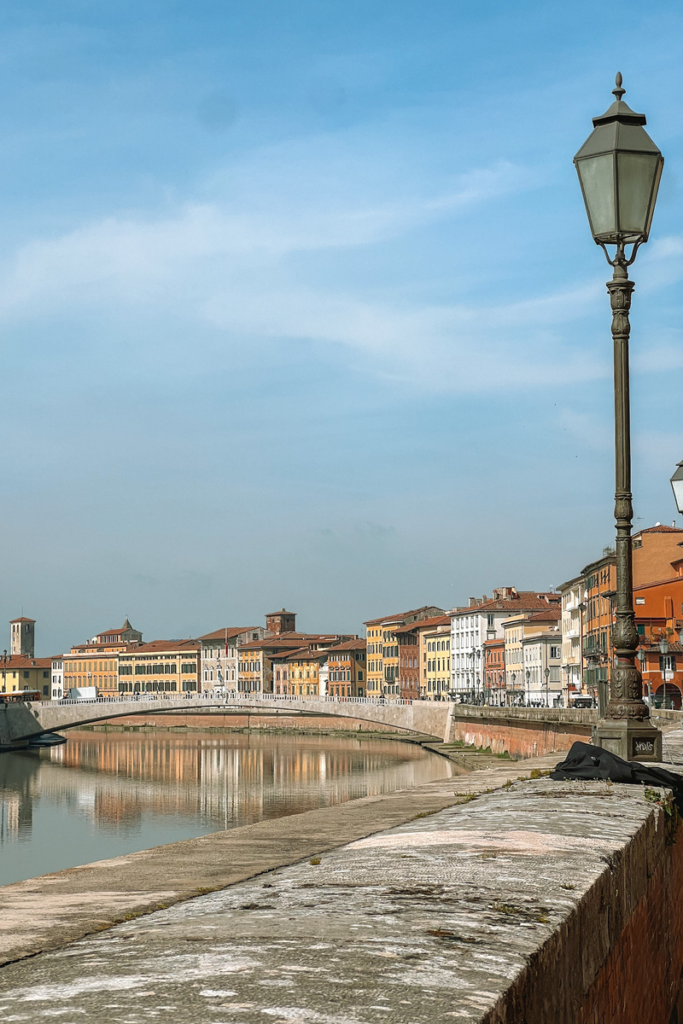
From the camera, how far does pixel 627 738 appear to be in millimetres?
7043

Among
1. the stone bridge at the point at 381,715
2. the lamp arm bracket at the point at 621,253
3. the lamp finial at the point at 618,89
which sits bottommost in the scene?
the stone bridge at the point at 381,715

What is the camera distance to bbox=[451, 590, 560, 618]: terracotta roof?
105500 millimetres

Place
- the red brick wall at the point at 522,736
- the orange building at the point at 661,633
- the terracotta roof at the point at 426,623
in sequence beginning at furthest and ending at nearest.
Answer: the terracotta roof at the point at 426,623
the orange building at the point at 661,633
the red brick wall at the point at 522,736

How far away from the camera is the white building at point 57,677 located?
155 metres

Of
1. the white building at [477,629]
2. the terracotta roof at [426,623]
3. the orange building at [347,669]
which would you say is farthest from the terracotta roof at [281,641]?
the white building at [477,629]

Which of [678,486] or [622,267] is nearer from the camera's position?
[622,267]

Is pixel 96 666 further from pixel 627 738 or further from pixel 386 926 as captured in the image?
pixel 386 926

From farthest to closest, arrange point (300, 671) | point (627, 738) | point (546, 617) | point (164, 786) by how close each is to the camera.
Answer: point (300, 671) → point (546, 617) → point (164, 786) → point (627, 738)

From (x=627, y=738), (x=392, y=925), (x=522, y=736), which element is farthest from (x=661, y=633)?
→ (x=392, y=925)

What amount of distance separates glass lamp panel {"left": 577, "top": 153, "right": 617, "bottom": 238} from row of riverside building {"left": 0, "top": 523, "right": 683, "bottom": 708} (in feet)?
129

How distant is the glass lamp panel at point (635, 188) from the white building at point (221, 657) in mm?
129335

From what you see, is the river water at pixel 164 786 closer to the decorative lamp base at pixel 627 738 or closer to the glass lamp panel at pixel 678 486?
the glass lamp panel at pixel 678 486

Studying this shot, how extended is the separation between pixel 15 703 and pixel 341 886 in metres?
92.0

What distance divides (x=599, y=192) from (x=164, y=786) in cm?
5013
